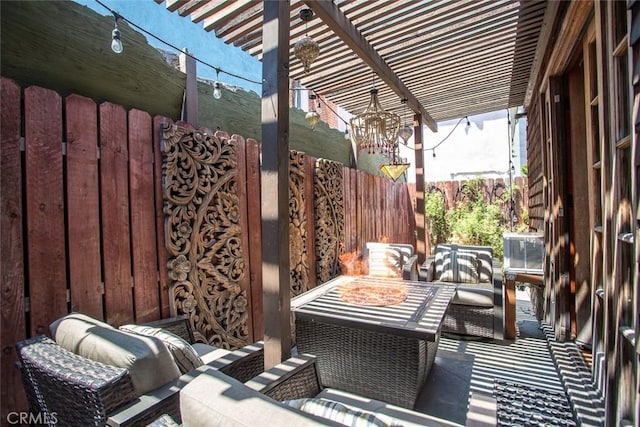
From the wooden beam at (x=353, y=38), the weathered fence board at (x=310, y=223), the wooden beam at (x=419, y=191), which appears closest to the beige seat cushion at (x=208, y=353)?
the weathered fence board at (x=310, y=223)

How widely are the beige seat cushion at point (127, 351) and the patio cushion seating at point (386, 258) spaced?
3.32 metres

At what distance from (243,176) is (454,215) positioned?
18.8 ft

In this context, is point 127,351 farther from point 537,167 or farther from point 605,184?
point 537,167

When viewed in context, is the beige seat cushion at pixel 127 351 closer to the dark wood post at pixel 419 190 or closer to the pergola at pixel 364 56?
the pergola at pixel 364 56

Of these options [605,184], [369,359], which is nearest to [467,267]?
[369,359]

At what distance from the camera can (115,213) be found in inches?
79.6

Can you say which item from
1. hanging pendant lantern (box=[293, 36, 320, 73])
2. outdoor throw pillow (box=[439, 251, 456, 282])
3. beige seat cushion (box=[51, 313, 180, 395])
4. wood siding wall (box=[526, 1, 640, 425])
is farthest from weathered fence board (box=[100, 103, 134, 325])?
outdoor throw pillow (box=[439, 251, 456, 282])

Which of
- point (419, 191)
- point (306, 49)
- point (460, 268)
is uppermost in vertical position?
point (306, 49)

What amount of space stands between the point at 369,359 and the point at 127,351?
1495 mm

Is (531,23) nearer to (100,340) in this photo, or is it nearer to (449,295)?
(449,295)

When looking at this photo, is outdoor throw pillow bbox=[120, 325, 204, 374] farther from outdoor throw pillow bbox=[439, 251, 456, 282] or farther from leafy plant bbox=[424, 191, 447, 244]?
leafy plant bbox=[424, 191, 447, 244]

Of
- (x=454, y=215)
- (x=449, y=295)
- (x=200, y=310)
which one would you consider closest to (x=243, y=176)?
(x=200, y=310)

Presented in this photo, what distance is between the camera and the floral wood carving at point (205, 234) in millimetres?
2258

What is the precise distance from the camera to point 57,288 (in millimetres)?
1748
